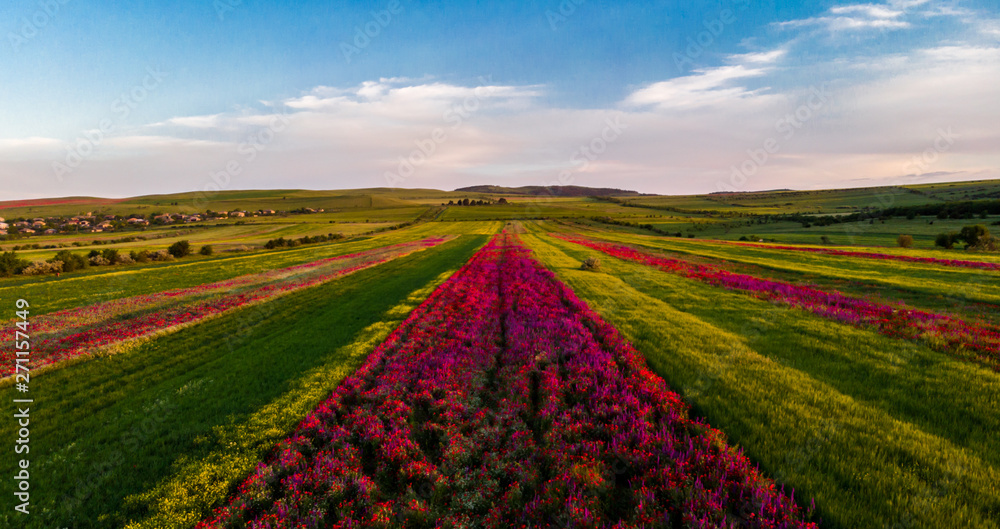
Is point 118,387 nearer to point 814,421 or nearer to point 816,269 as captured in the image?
point 814,421

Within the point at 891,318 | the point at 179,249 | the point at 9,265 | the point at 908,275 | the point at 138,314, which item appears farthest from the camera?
the point at 179,249

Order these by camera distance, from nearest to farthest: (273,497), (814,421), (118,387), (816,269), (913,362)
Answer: (273,497) → (814,421) → (913,362) → (118,387) → (816,269)

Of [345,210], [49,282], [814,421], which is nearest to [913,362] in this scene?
[814,421]

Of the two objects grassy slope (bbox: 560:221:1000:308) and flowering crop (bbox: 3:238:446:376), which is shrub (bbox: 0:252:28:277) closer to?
flowering crop (bbox: 3:238:446:376)

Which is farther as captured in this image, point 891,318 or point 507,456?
point 891,318

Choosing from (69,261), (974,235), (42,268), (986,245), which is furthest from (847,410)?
(69,261)

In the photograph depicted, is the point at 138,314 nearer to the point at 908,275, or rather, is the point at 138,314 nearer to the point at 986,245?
the point at 908,275
